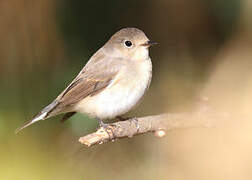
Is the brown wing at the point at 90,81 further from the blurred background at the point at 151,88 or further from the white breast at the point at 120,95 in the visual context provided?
the blurred background at the point at 151,88

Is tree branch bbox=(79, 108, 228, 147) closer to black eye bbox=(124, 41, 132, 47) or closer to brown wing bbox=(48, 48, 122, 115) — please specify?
brown wing bbox=(48, 48, 122, 115)

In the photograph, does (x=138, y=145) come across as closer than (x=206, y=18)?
Yes

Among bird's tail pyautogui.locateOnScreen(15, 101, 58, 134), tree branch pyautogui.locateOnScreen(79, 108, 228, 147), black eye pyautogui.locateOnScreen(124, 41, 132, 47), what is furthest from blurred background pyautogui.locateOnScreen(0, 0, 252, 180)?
black eye pyautogui.locateOnScreen(124, 41, 132, 47)

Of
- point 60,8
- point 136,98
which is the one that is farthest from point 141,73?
point 60,8

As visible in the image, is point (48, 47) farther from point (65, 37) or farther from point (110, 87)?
point (110, 87)

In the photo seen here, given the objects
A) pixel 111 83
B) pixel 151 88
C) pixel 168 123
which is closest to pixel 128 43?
pixel 111 83

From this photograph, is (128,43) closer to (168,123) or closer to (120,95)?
(120,95)
